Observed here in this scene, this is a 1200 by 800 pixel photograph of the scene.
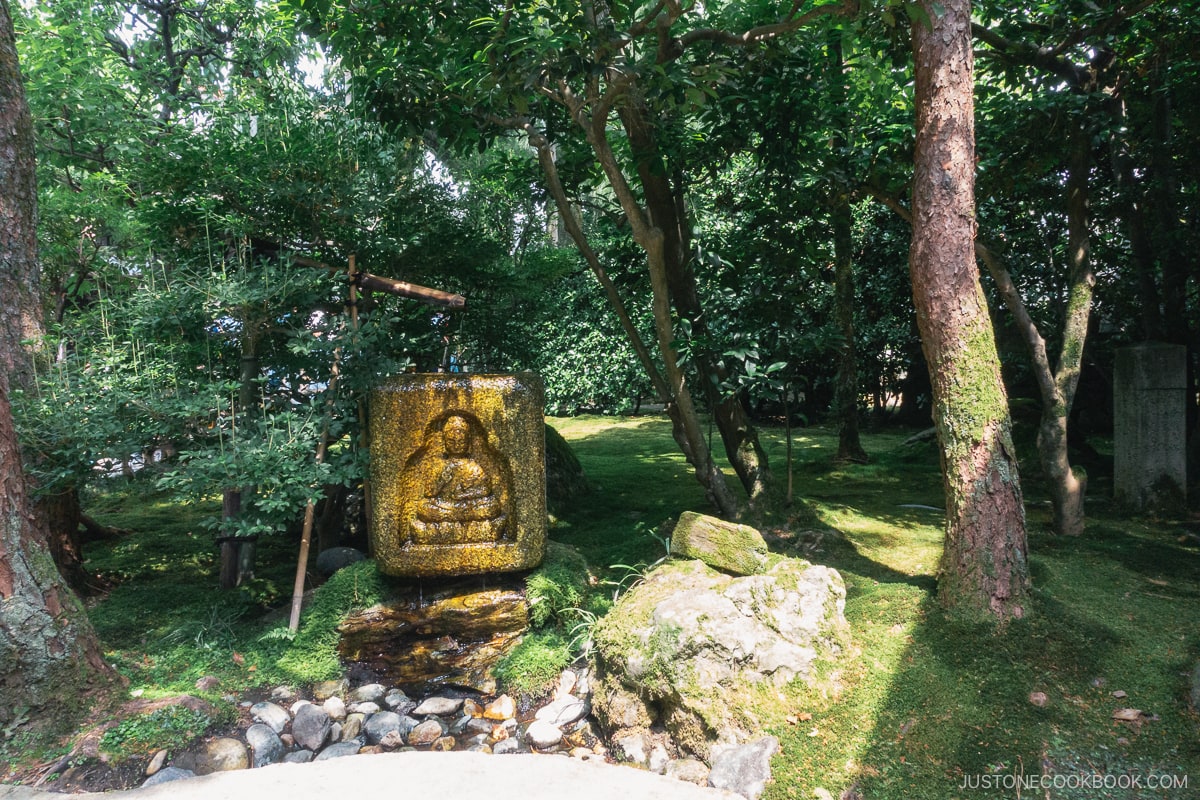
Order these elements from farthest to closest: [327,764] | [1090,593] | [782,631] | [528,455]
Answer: [528,455]
[1090,593]
[782,631]
[327,764]

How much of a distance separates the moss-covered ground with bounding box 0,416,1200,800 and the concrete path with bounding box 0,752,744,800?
0.51 meters

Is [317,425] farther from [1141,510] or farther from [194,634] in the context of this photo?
[1141,510]

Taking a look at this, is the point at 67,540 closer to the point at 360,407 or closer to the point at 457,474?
the point at 360,407

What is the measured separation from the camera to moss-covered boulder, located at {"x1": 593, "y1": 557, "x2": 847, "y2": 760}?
3.48m

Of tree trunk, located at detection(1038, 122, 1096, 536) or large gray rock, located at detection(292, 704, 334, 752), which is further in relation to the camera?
tree trunk, located at detection(1038, 122, 1096, 536)

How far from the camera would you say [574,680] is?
4.36 meters

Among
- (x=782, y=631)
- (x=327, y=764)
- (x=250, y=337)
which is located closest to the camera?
(x=327, y=764)

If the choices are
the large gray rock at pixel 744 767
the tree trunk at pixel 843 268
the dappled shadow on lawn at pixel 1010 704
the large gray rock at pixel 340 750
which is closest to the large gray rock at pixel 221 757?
the large gray rock at pixel 340 750

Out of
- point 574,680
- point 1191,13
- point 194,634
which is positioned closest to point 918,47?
point 1191,13

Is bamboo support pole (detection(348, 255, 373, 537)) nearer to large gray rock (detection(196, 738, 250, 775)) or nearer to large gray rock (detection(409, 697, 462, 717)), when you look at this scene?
large gray rock (detection(409, 697, 462, 717))

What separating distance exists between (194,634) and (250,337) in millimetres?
1861

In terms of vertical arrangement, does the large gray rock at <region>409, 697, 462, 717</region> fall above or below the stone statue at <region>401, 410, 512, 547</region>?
below

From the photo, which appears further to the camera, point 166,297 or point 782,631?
point 166,297

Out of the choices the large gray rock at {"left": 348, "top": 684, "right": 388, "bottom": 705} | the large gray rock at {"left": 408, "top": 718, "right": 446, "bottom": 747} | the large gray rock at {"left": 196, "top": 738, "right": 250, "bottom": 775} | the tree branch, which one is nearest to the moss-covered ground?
the large gray rock at {"left": 348, "top": 684, "right": 388, "bottom": 705}
